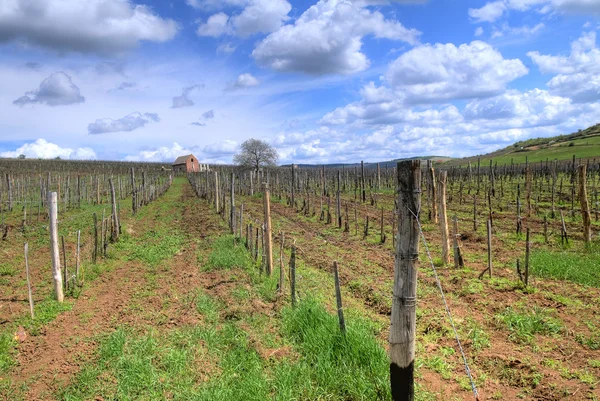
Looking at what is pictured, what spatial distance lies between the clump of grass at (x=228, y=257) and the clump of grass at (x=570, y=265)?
664 cm

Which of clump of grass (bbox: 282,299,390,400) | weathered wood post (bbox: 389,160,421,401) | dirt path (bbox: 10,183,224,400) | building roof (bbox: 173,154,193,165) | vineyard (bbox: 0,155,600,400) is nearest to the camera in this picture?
weathered wood post (bbox: 389,160,421,401)

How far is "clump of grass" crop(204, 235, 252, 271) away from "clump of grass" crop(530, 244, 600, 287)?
664 cm

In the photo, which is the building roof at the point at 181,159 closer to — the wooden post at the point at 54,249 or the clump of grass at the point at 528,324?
the wooden post at the point at 54,249

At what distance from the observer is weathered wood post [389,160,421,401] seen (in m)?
2.92

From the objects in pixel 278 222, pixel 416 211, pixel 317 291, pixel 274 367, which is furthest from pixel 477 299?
pixel 278 222

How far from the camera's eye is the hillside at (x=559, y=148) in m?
54.5

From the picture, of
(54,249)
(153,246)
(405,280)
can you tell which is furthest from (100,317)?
(153,246)

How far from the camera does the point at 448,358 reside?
4.87 metres

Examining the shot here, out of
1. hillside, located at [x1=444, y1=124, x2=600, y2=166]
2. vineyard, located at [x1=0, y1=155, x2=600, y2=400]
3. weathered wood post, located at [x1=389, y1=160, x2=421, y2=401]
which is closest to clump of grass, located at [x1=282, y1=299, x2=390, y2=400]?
vineyard, located at [x1=0, y1=155, x2=600, y2=400]

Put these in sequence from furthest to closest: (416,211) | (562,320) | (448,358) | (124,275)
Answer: (124,275), (562,320), (448,358), (416,211)

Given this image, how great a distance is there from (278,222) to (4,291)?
1041 centimetres

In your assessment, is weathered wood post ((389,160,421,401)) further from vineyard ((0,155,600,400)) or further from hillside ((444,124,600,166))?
hillside ((444,124,600,166))

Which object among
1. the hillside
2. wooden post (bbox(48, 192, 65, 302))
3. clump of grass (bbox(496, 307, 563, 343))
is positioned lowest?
clump of grass (bbox(496, 307, 563, 343))

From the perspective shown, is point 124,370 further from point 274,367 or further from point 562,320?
point 562,320
